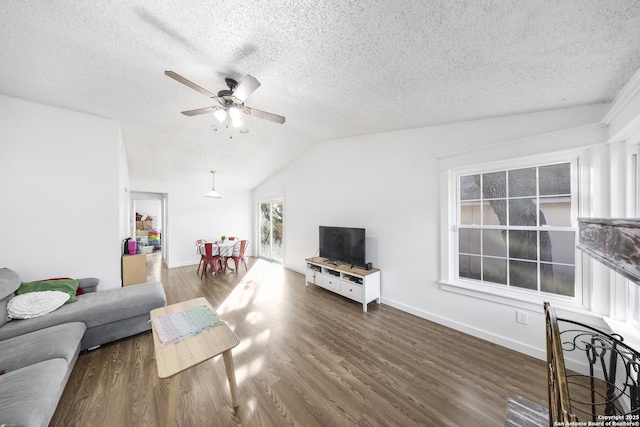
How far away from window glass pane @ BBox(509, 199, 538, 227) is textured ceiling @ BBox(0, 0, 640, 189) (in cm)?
92

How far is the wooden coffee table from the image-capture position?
1.28 meters

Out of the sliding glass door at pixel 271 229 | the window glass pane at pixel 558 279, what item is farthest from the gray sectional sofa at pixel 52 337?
the window glass pane at pixel 558 279

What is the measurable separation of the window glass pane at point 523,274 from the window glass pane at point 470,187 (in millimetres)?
839

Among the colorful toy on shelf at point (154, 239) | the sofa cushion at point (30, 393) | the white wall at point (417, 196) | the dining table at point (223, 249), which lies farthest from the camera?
the colorful toy on shelf at point (154, 239)

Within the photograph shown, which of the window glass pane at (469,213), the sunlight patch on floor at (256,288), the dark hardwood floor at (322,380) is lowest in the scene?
the dark hardwood floor at (322,380)

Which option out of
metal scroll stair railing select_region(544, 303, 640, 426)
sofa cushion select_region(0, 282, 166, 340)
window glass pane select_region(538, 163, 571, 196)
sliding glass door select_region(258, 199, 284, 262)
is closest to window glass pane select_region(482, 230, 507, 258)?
window glass pane select_region(538, 163, 571, 196)

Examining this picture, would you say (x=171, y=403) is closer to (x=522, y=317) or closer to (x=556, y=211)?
(x=522, y=317)

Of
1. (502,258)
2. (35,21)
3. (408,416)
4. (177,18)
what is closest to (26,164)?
(35,21)

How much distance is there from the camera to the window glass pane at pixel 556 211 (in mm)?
2040

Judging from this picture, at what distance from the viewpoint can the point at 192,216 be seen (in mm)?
5992

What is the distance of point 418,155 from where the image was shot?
2.93 m

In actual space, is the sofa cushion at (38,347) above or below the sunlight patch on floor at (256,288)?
above

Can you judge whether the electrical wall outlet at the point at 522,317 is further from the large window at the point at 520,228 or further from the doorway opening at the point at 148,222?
the doorway opening at the point at 148,222

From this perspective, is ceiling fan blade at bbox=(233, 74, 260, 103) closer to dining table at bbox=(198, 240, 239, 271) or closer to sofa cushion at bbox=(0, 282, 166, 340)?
sofa cushion at bbox=(0, 282, 166, 340)
